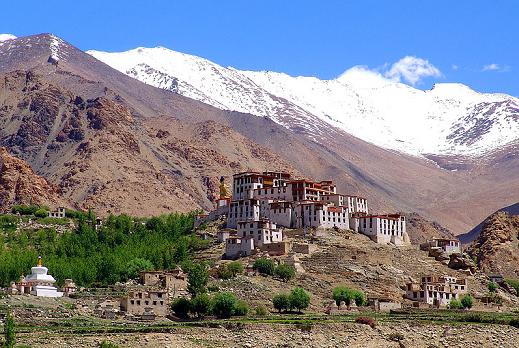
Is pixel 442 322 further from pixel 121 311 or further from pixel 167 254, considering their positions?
pixel 167 254

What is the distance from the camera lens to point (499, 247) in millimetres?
163750

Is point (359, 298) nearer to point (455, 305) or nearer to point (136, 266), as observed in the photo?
point (455, 305)

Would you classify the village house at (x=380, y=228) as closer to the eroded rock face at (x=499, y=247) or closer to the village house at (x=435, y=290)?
the village house at (x=435, y=290)

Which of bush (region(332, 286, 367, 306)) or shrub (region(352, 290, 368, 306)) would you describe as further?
shrub (region(352, 290, 368, 306))

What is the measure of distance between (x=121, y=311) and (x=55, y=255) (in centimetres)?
3413

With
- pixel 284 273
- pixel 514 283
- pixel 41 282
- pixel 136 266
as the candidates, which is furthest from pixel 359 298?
pixel 514 283

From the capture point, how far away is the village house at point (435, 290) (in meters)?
118

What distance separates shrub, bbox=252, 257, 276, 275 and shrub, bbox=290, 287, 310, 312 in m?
9.12

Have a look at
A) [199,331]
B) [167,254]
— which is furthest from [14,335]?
[167,254]

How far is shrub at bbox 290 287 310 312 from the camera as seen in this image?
353ft

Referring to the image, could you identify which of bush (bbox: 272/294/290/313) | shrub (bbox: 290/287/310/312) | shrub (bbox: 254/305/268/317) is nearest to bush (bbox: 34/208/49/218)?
shrub (bbox: 290/287/310/312)

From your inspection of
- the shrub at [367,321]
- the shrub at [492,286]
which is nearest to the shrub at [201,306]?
the shrub at [367,321]

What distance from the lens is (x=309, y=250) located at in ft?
413

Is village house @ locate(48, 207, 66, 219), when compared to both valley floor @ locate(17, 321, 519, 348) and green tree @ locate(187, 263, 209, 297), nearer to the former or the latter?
green tree @ locate(187, 263, 209, 297)
